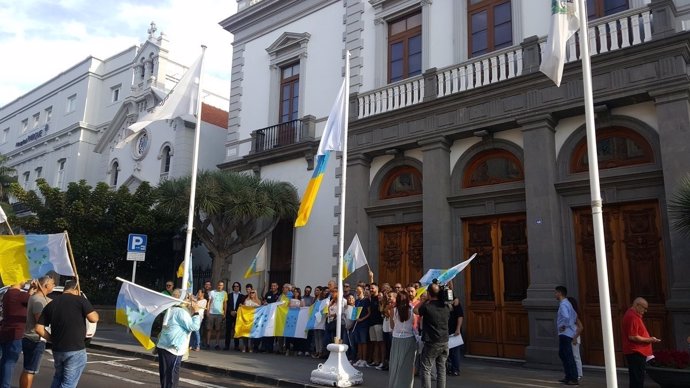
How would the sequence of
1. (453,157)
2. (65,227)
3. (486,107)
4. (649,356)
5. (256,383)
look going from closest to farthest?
(649,356) < (256,383) < (486,107) < (453,157) < (65,227)

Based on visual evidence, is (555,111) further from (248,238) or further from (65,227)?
(65,227)

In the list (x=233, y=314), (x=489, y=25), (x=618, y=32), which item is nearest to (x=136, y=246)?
(x=233, y=314)

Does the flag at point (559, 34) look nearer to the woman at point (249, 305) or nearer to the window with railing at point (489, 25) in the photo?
the window with railing at point (489, 25)

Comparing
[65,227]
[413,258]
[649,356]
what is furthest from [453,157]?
[65,227]

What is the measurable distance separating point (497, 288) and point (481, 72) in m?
5.45

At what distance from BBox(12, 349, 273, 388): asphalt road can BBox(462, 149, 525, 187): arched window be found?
25.1 feet

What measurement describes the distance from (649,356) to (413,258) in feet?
25.6

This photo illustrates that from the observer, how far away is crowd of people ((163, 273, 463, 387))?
8.52 meters

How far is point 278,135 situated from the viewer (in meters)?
19.9

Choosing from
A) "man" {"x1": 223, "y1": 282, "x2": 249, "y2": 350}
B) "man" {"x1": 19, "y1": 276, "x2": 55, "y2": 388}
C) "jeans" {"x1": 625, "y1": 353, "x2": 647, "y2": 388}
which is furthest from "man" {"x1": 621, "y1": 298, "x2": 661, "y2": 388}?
"man" {"x1": 223, "y1": 282, "x2": 249, "y2": 350}

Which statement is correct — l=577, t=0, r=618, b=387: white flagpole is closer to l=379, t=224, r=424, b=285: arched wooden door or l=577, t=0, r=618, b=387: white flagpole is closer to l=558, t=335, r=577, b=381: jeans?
l=558, t=335, r=577, b=381: jeans

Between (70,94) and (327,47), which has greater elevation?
(70,94)

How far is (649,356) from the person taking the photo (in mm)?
8055

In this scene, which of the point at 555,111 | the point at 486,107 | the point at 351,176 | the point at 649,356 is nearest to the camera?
the point at 649,356
